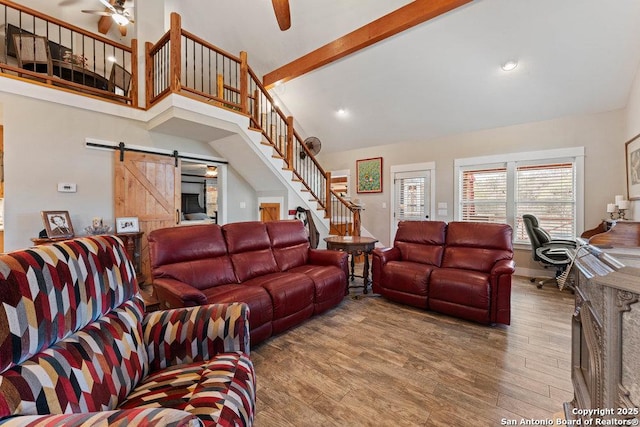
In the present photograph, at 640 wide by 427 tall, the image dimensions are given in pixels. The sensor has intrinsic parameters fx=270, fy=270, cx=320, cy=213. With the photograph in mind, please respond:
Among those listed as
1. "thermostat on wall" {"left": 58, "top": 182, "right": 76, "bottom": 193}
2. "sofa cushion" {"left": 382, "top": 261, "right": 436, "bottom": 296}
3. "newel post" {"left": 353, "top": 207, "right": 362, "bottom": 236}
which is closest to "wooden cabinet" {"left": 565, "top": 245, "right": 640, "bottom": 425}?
"sofa cushion" {"left": 382, "top": 261, "right": 436, "bottom": 296}

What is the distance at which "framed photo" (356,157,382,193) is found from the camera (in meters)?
6.22

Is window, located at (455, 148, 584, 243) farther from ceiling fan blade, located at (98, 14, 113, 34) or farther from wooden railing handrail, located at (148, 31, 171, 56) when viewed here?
ceiling fan blade, located at (98, 14, 113, 34)

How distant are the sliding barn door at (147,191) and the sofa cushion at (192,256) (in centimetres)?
209

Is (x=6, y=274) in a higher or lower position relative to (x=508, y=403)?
higher

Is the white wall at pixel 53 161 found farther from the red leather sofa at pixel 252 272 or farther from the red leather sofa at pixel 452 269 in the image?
the red leather sofa at pixel 452 269

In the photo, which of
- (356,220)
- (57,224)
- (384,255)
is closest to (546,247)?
(384,255)

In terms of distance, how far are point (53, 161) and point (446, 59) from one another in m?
5.65

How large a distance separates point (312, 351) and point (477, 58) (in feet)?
14.7

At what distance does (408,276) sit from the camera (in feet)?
10.2

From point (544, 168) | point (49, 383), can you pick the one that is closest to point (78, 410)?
point (49, 383)

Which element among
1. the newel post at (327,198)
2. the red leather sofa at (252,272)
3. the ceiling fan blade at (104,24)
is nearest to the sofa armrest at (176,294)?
the red leather sofa at (252,272)

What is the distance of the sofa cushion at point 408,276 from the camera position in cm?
303

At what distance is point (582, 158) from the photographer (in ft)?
13.5

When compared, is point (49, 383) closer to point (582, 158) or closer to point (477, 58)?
point (477, 58)
